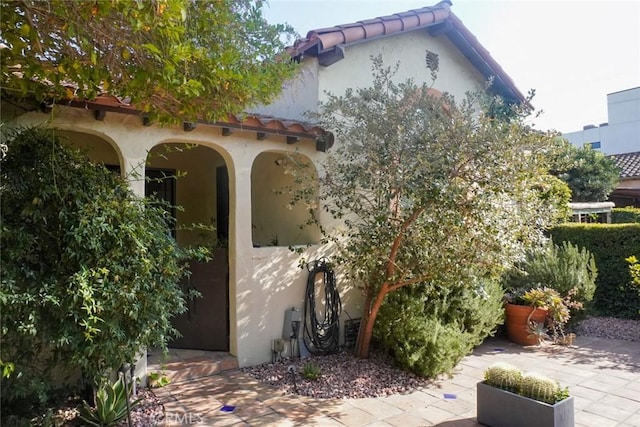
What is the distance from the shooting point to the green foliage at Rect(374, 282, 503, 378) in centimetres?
693

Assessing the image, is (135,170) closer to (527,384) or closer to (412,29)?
(527,384)

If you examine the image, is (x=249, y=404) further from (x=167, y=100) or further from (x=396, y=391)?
(x=167, y=100)

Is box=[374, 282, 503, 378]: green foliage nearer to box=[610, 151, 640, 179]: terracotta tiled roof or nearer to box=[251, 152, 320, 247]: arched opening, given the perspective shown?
box=[251, 152, 320, 247]: arched opening

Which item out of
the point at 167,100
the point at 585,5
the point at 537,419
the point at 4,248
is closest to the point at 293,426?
the point at 537,419

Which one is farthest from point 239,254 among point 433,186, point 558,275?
point 558,275

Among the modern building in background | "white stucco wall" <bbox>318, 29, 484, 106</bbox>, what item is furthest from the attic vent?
the modern building in background

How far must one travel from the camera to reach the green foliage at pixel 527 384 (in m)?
4.87

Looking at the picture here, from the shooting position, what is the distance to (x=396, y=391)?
21.2 feet

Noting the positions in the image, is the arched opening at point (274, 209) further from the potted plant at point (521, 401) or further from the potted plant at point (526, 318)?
the potted plant at point (526, 318)

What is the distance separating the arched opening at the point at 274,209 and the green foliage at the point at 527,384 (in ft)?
15.6

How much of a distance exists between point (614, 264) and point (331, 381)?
8.92 m

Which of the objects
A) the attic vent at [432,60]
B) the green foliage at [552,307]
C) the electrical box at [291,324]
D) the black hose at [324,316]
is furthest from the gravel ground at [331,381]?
the attic vent at [432,60]

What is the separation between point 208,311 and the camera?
25.4 feet

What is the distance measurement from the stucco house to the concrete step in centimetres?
22
